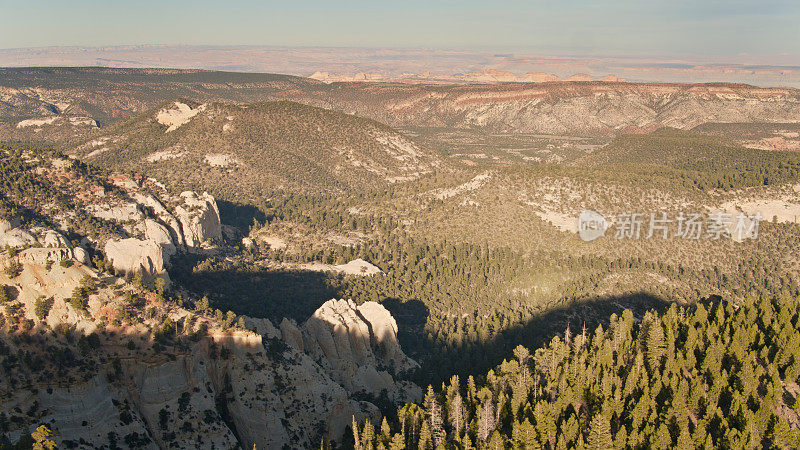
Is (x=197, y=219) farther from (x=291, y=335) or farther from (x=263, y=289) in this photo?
(x=291, y=335)

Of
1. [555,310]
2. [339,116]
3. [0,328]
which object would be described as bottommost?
[555,310]

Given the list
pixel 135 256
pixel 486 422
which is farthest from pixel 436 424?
pixel 135 256

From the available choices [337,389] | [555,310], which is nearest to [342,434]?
[337,389]

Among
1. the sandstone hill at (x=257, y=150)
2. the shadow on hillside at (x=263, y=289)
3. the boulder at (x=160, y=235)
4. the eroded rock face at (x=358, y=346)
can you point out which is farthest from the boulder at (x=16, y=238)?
the sandstone hill at (x=257, y=150)

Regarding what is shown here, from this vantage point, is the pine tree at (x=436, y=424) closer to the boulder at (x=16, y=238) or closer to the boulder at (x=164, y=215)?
the boulder at (x=16, y=238)

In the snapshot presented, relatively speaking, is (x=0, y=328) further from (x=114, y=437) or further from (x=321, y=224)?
(x=321, y=224)

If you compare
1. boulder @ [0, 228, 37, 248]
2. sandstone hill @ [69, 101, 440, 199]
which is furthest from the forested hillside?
sandstone hill @ [69, 101, 440, 199]

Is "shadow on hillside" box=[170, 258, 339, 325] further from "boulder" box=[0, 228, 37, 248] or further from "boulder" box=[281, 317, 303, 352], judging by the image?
"boulder" box=[0, 228, 37, 248]
